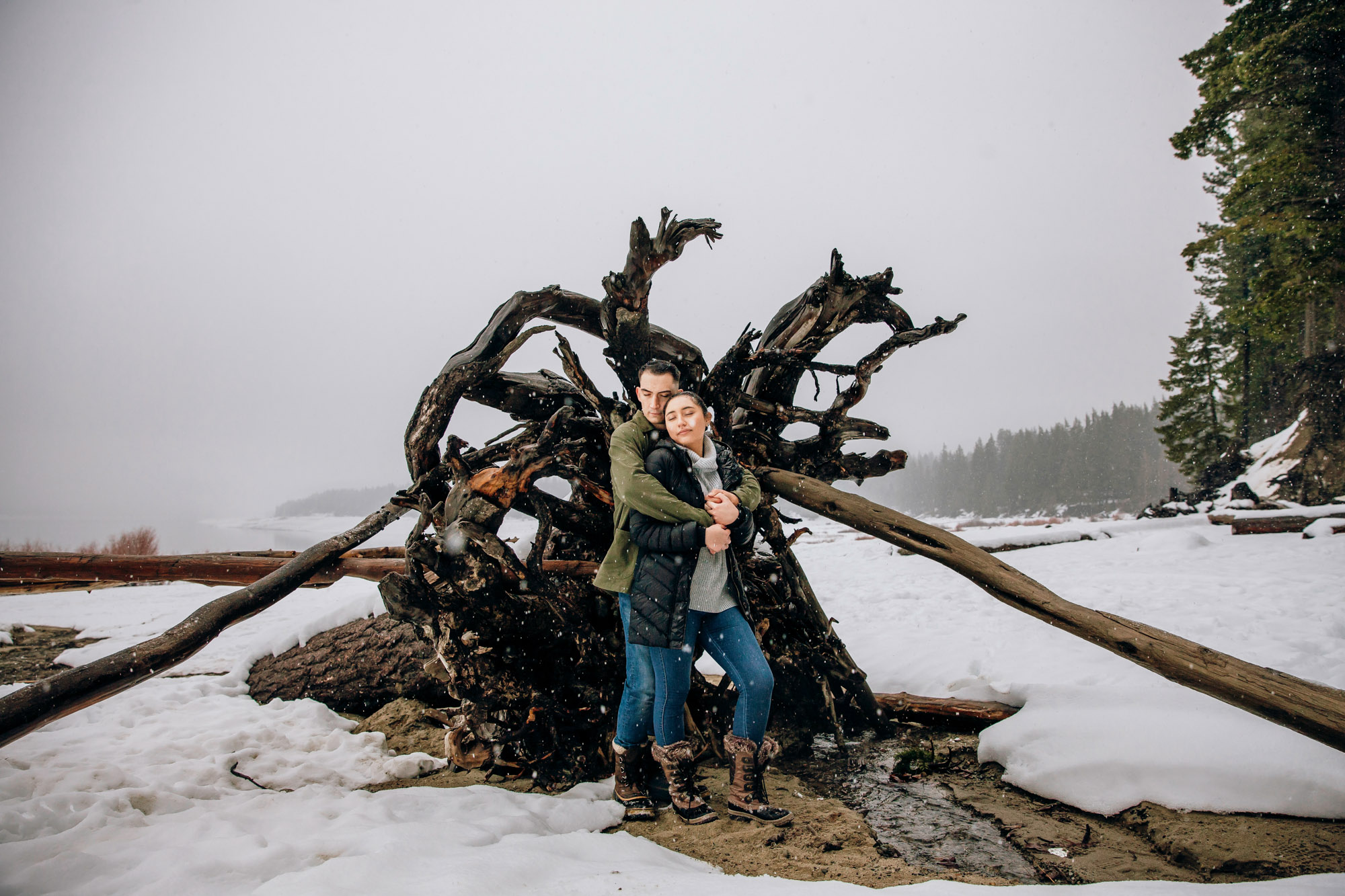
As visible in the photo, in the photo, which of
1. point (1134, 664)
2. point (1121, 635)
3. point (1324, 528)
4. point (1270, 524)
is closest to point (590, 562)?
point (1121, 635)

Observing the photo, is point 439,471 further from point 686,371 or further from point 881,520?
point 881,520

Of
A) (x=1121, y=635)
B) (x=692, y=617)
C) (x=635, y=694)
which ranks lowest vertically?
(x=635, y=694)

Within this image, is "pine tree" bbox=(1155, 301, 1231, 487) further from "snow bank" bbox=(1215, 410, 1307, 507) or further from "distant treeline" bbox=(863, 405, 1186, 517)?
"distant treeline" bbox=(863, 405, 1186, 517)

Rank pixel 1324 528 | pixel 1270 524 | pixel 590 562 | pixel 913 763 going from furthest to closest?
pixel 1270 524, pixel 1324 528, pixel 590 562, pixel 913 763

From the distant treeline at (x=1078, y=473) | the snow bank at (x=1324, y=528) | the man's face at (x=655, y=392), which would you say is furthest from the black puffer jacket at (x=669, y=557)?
the distant treeline at (x=1078, y=473)

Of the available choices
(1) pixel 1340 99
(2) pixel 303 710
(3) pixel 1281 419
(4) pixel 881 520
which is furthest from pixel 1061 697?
(3) pixel 1281 419

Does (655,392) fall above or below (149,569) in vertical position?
above

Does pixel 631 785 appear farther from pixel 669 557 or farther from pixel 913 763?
pixel 913 763

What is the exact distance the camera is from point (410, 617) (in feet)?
10.9

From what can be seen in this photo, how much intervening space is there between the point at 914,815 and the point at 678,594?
5.85 feet

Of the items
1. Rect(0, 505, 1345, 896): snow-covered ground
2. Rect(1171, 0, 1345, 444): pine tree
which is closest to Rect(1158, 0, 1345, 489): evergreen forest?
Rect(1171, 0, 1345, 444): pine tree

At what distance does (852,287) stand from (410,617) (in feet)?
12.8

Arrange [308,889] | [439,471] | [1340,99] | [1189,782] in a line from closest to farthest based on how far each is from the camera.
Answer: [308,889]
[1189,782]
[439,471]
[1340,99]

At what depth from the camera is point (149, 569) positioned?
4480 mm
